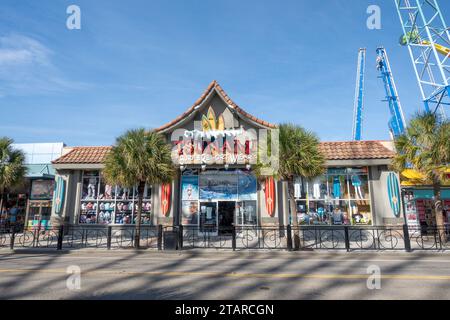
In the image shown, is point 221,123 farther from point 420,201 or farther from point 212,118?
point 420,201

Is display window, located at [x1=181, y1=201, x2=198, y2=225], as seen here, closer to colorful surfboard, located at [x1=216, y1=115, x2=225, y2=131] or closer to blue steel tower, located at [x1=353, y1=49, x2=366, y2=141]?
colorful surfboard, located at [x1=216, y1=115, x2=225, y2=131]

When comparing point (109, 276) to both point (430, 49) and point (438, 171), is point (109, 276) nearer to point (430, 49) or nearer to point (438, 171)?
point (438, 171)

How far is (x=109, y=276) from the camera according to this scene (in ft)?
27.9

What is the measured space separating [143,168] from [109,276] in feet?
22.0

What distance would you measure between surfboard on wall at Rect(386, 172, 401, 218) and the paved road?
527 centimetres

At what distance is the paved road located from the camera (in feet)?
21.8

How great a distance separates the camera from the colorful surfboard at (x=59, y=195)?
19.5 metres

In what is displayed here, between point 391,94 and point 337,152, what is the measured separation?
32.7 m

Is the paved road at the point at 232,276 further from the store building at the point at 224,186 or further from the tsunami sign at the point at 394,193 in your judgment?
the store building at the point at 224,186

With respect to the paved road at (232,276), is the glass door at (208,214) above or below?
above

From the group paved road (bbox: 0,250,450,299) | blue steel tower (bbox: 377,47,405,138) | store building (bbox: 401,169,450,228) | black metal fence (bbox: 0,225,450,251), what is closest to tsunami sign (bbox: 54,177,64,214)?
black metal fence (bbox: 0,225,450,251)

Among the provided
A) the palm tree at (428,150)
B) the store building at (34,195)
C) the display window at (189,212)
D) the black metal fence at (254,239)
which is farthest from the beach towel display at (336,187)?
the store building at (34,195)

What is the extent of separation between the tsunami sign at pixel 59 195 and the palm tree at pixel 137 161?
7199mm

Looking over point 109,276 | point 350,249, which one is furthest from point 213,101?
point 109,276
